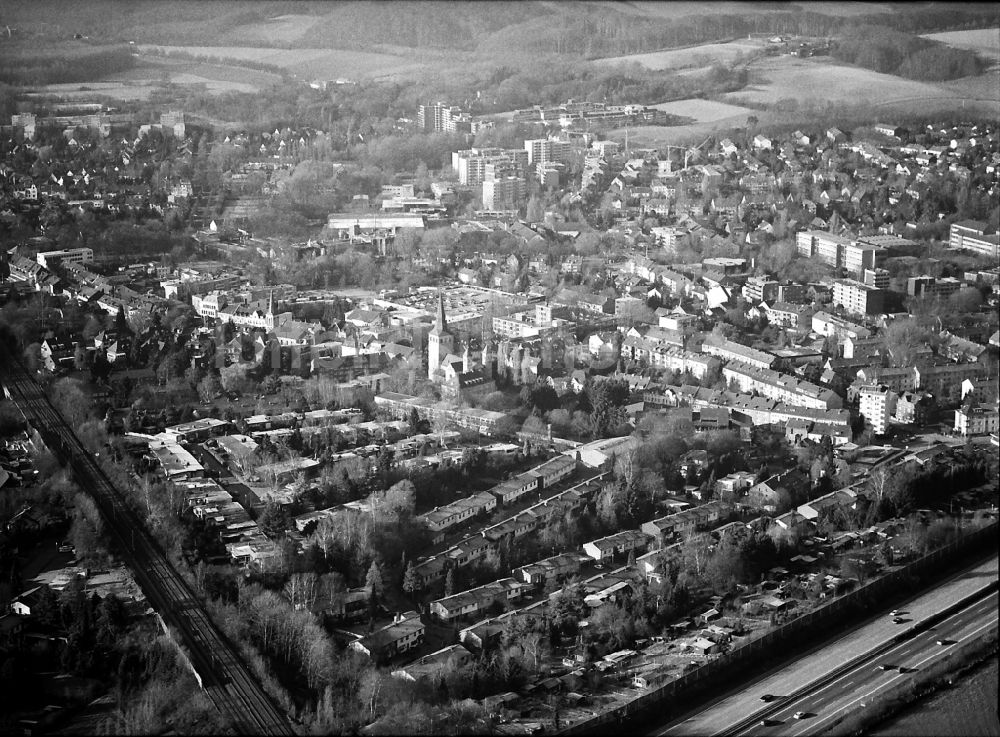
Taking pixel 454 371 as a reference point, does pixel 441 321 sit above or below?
above

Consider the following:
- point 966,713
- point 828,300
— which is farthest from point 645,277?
point 966,713

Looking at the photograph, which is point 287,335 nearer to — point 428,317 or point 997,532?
point 428,317

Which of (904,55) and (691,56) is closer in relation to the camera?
(904,55)

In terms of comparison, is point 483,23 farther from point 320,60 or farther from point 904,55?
point 904,55

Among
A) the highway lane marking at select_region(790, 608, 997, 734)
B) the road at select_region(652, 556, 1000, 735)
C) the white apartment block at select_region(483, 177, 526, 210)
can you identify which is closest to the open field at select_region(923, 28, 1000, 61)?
the white apartment block at select_region(483, 177, 526, 210)

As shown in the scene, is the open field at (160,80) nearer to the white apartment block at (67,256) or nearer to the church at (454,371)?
the white apartment block at (67,256)

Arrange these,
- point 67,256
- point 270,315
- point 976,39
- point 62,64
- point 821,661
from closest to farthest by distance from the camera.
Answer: point 821,661, point 270,315, point 67,256, point 62,64, point 976,39

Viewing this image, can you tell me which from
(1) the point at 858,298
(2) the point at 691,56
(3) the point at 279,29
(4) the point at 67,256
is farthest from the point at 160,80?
(1) the point at 858,298

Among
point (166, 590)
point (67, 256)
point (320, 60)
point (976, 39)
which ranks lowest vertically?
point (166, 590)
